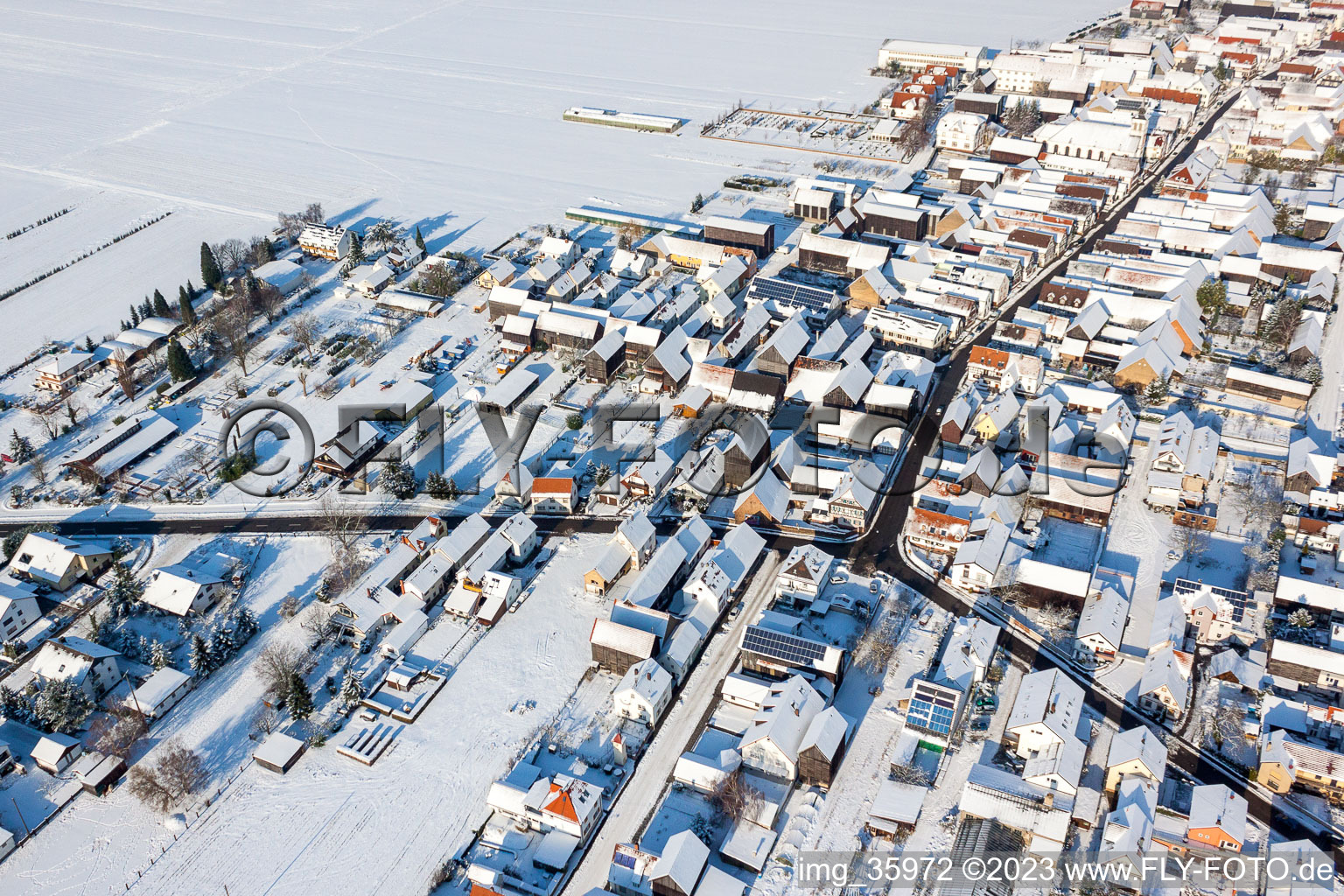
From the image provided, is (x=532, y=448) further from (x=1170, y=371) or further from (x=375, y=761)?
(x=1170, y=371)

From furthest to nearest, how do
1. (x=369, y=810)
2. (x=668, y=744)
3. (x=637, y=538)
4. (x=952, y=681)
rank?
(x=637, y=538), (x=952, y=681), (x=668, y=744), (x=369, y=810)

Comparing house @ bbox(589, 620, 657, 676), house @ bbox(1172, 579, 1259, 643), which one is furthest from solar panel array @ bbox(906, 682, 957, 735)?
house @ bbox(1172, 579, 1259, 643)

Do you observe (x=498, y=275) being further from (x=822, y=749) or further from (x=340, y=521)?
(x=822, y=749)

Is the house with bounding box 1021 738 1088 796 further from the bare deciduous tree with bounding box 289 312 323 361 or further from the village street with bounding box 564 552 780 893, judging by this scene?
the bare deciduous tree with bounding box 289 312 323 361

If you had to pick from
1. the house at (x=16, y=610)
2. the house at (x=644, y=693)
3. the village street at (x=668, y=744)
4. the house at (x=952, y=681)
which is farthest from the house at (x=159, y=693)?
the house at (x=952, y=681)

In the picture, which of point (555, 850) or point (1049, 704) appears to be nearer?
point (555, 850)

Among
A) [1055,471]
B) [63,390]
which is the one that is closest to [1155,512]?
[1055,471]

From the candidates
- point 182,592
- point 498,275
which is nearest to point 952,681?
point 182,592
